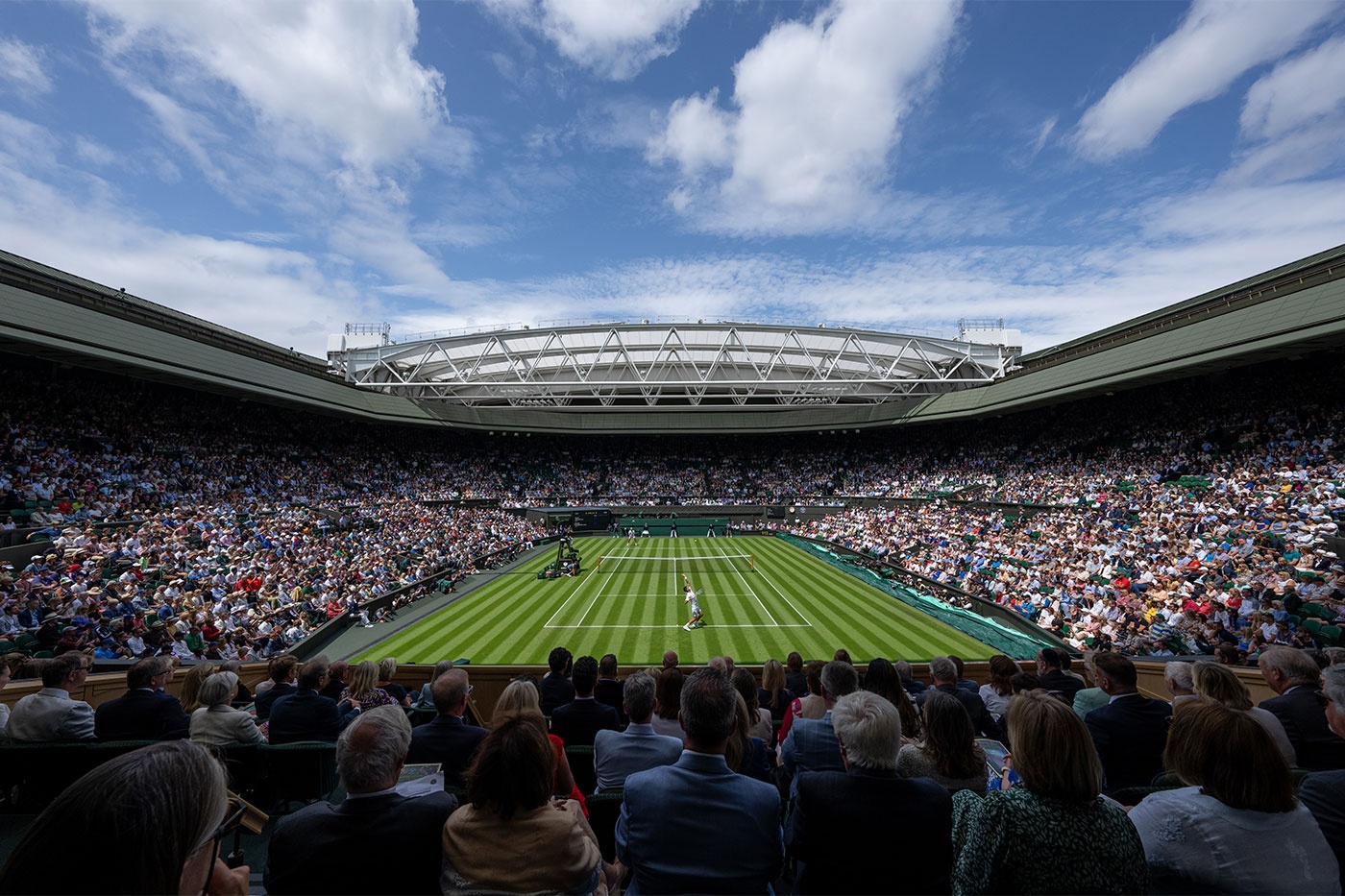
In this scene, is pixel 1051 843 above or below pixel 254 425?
below

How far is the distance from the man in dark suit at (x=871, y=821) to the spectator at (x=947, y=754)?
2.43 feet

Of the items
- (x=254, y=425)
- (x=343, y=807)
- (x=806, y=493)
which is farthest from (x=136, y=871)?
(x=806, y=493)

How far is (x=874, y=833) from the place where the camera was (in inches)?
99.3

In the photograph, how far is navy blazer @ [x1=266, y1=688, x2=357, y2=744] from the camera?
546 cm

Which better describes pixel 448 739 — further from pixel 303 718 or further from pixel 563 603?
pixel 563 603

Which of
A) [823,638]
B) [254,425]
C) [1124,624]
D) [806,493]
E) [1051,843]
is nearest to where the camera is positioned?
[1051,843]

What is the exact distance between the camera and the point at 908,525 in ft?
104

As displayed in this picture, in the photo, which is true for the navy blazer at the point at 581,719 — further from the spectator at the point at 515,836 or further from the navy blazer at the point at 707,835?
the spectator at the point at 515,836

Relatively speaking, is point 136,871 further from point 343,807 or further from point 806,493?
point 806,493

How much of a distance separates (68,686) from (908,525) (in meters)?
32.6

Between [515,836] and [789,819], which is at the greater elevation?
[515,836]

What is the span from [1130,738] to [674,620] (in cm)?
1625

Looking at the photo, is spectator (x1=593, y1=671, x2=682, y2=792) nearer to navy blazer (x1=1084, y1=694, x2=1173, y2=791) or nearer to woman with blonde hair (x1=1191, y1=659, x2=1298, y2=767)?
navy blazer (x1=1084, y1=694, x2=1173, y2=791)

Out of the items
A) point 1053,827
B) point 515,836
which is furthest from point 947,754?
point 515,836
